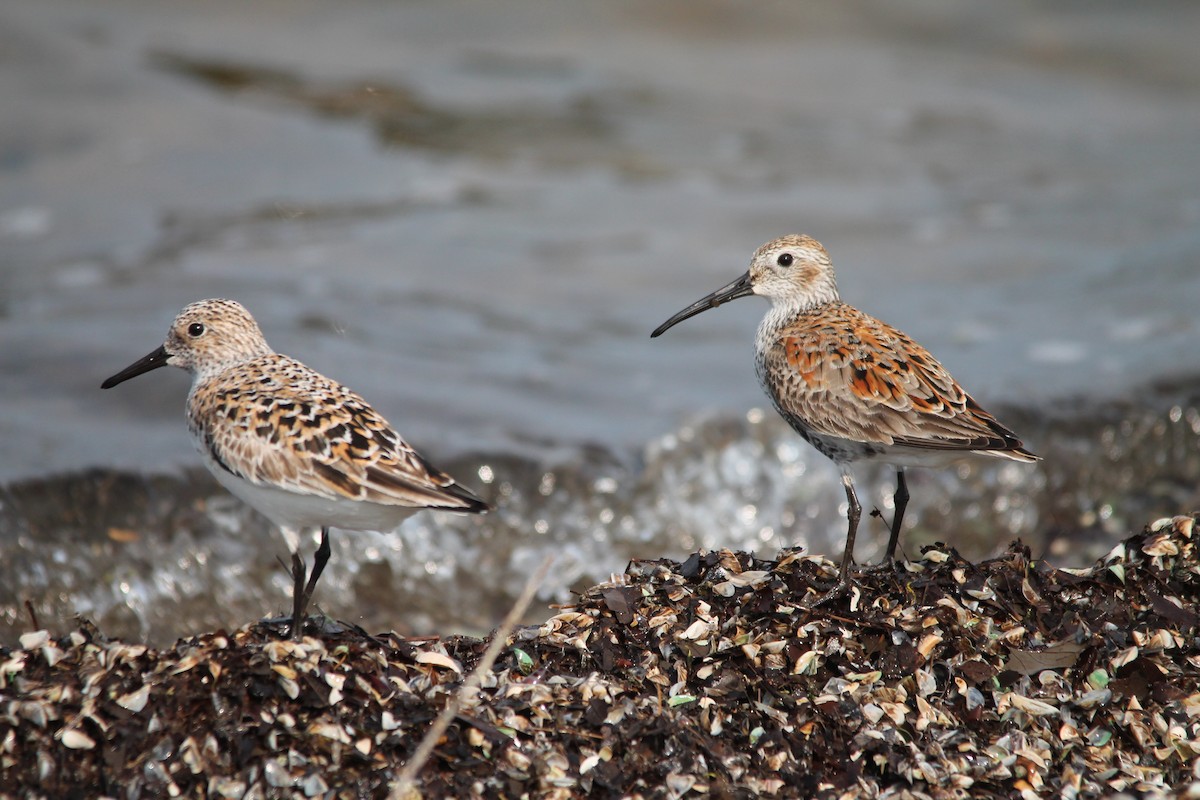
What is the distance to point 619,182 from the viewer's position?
41.9 ft

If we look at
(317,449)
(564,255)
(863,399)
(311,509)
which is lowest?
(311,509)

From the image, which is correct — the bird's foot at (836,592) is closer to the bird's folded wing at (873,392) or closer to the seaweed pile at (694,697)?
the seaweed pile at (694,697)

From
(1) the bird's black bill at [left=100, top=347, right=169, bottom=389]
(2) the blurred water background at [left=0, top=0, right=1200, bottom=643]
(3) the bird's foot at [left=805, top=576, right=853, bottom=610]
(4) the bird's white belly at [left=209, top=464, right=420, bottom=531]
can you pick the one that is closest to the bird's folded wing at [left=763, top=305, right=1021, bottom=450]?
(3) the bird's foot at [left=805, top=576, right=853, bottom=610]

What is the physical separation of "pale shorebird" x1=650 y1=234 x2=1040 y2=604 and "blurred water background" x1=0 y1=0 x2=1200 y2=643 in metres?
2.06

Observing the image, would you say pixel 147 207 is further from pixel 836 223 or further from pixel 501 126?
pixel 836 223

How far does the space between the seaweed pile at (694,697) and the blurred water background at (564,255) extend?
237 cm

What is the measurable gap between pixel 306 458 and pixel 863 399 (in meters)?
2.10

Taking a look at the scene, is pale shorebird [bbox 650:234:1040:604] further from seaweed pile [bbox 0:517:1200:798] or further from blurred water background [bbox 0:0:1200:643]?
blurred water background [bbox 0:0:1200:643]

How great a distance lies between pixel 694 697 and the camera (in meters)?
3.94

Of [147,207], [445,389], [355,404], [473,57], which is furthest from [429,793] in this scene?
[473,57]

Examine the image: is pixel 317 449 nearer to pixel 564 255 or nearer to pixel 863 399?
pixel 863 399

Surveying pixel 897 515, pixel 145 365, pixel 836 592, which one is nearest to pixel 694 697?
pixel 836 592

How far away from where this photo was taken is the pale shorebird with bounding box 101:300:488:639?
13.1 ft

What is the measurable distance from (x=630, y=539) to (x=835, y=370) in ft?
7.78
